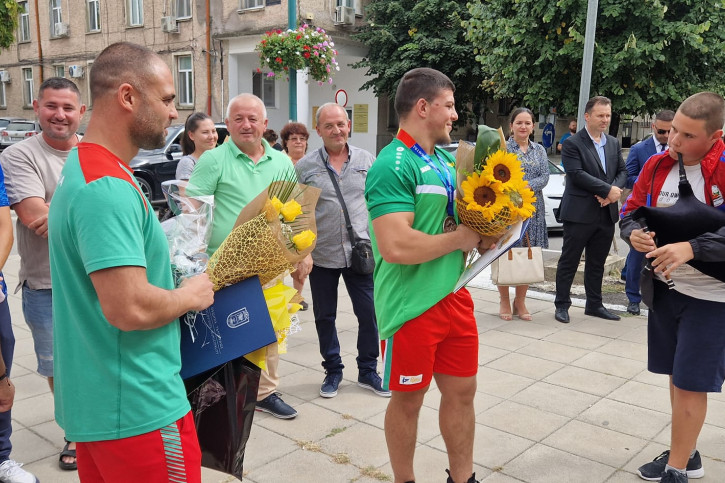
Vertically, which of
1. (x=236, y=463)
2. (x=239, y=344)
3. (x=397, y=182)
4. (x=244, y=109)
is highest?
(x=244, y=109)

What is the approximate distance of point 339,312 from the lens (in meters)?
6.61

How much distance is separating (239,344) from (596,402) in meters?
3.15

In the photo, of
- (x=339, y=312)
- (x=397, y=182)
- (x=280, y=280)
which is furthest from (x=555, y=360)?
(x=280, y=280)

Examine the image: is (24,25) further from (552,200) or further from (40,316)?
(40,316)

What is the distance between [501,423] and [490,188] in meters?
1.99

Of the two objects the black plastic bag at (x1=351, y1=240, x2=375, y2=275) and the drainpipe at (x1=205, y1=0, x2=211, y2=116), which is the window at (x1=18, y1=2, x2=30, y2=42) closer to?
the drainpipe at (x1=205, y1=0, x2=211, y2=116)

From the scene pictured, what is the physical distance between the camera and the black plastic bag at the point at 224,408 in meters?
2.19

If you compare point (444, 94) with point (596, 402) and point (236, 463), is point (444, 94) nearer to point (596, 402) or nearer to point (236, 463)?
point (236, 463)

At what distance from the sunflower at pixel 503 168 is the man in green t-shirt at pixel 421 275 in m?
0.25

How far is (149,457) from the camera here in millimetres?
1790

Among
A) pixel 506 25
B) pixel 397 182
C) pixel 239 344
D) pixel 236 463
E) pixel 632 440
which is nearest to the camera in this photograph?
pixel 239 344

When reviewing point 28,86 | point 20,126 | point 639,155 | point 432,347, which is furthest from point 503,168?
point 28,86

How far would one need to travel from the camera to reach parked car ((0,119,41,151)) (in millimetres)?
22234

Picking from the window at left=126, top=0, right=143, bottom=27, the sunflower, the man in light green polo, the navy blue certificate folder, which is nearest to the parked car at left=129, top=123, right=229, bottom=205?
the man in light green polo
